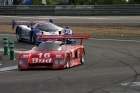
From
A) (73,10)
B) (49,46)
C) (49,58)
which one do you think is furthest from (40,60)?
(73,10)

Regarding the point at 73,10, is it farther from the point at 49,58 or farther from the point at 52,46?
the point at 49,58

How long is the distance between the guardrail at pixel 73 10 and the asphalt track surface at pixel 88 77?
2412 cm

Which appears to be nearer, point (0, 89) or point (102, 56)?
point (0, 89)

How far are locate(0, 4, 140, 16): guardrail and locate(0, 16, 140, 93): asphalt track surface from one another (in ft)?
79.1

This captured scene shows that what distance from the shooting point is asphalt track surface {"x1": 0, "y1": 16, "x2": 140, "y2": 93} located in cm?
1132

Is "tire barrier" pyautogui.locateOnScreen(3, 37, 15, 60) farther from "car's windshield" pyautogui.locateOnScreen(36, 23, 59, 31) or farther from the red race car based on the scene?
"car's windshield" pyautogui.locateOnScreen(36, 23, 59, 31)

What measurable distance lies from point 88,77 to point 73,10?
110 ft

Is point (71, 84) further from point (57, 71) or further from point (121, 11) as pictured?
point (121, 11)

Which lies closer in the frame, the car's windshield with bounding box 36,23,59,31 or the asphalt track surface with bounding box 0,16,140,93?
the asphalt track surface with bounding box 0,16,140,93

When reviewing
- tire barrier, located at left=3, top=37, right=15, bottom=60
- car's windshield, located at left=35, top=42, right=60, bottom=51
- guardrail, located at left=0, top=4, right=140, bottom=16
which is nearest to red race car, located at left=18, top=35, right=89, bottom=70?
car's windshield, located at left=35, top=42, right=60, bottom=51

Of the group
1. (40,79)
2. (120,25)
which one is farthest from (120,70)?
(120,25)

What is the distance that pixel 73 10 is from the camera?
1838 inches

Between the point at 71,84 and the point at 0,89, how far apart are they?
1962 millimetres

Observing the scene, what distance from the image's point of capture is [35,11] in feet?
156
